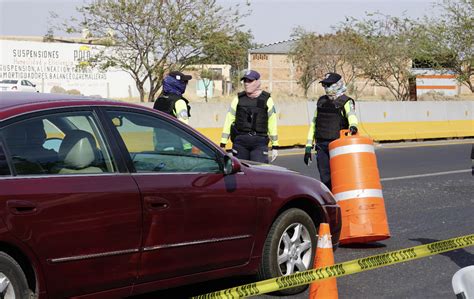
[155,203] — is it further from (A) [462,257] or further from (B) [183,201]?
(A) [462,257]

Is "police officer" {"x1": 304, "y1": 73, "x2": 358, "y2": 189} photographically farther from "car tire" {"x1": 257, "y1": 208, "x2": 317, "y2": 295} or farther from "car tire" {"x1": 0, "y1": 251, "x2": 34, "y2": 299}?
"car tire" {"x1": 0, "y1": 251, "x2": 34, "y2": 299}

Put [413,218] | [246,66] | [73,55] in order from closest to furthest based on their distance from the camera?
[413,218]
[73,55]
[246,66]

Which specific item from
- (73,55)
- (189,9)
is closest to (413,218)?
(189,9)

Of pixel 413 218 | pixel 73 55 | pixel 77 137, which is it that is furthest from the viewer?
pixel 73 55

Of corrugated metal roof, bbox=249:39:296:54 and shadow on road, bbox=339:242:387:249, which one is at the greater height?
corrugated metal roof, bbox=249:39:296:54

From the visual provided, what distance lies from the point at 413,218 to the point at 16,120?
6302 millimetres

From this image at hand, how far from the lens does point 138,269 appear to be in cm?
491

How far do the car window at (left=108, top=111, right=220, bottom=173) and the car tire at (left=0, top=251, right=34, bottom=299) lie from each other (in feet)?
3.47

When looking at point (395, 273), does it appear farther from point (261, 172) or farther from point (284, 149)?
point (284, 149)

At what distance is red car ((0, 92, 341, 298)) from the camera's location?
4398 mm

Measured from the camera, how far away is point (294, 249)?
6.14 metres

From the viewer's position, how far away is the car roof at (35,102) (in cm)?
459

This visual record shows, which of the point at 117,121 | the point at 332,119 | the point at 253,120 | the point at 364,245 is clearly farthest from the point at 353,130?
the point at 117,121

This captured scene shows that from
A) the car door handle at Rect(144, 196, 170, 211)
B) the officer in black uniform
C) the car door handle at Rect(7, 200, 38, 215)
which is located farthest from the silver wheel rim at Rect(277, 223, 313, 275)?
the officer in black uniform
